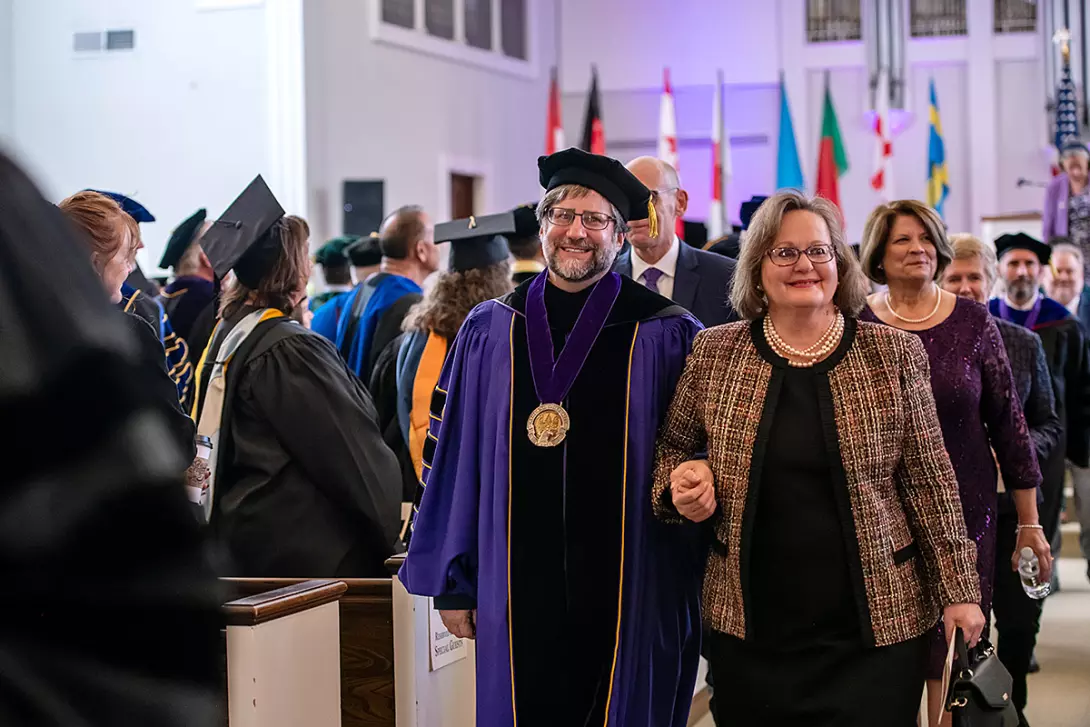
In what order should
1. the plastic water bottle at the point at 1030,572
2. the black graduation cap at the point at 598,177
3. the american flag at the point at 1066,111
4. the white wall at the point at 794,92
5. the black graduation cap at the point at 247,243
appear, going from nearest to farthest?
the black graduation cap at the point at 598,177, the black graduation cap at the point at 247,243, the plastic water bottle at the point at 1030,572, the american flag at the point at 1066,111, the white wall at the point at 794,92

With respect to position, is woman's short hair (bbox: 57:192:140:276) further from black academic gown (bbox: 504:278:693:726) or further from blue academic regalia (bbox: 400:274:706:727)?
black academic gown (bbox: 504:278:693:726)

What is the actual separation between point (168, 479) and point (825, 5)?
19.6 metres

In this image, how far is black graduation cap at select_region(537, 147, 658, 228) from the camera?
3.39 meters

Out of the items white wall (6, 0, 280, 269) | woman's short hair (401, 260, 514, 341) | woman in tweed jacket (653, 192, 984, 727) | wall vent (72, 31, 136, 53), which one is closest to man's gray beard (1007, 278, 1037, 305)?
woman's short hair (401, 260, 514, 341)

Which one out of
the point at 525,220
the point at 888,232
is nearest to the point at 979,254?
the point at 888,232

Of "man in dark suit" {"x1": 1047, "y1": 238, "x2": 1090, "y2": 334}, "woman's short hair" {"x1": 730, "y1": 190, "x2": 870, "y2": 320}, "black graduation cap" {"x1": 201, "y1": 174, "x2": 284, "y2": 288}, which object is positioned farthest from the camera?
"man in dark suit" {"x1": 1047, "y1": 238, "x2": 1090, "y2": 334}

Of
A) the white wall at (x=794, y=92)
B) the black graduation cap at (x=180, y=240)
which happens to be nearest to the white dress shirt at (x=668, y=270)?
the black graduation cap at (x=180, y=240)

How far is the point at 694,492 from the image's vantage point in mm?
3039

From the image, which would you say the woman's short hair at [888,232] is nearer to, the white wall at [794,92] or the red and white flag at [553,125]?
the red and white flag at [553,125]

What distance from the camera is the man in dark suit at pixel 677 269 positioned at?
14.8ft

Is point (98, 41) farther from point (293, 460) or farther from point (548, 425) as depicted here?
point (548, 425)

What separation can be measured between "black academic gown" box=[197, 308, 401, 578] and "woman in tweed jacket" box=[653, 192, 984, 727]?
3.64ft

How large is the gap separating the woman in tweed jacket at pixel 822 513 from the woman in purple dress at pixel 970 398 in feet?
2.61

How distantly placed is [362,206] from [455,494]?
11605 millimetres
